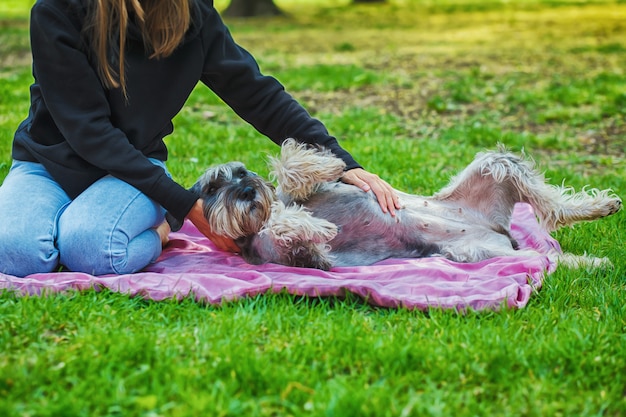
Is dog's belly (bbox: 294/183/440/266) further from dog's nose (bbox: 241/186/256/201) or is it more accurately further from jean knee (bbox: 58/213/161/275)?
jean knee (bbox: 58/213/161/275)

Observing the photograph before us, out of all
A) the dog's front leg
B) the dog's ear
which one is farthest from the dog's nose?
the dog's ear

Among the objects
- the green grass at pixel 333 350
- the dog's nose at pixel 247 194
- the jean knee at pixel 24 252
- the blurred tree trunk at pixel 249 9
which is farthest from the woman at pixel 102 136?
the blurred tree trunk at pixel 249 9

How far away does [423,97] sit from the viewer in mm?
9406

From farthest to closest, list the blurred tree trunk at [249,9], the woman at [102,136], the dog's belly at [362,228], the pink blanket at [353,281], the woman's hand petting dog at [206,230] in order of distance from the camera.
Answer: the blurred tree trunk at [249,9] < the dog's belly at [362,228] < the woman's hand petting dog at [206,230] < the woman at [102,136] < the pink blanket at [353,281]

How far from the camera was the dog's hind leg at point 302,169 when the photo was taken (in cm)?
415

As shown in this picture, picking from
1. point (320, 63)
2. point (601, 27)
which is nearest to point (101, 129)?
point (320, 63)

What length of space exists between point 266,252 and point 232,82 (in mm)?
1026

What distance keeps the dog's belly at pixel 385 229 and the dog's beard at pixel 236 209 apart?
36 centimetres

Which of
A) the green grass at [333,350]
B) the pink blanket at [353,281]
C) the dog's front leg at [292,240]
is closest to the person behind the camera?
the green grass at [333,350]

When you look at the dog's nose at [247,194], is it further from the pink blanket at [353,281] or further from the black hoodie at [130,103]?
the pink blanket at [353,281]

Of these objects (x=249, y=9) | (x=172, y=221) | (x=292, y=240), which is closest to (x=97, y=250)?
(x=172, y=221)

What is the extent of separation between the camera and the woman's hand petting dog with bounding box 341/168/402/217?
4.27m

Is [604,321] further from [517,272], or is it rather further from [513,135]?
[513,135]

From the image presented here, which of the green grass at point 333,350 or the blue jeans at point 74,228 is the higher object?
the blue jeans at point 74,228
